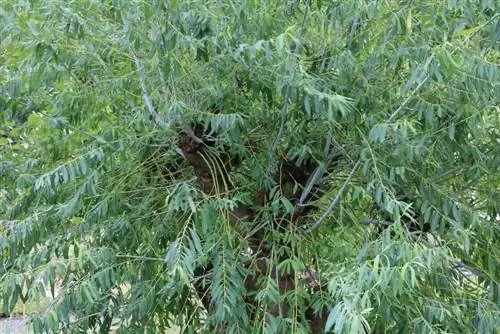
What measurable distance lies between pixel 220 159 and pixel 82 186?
23.9 inches

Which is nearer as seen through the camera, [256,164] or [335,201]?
[335,201]

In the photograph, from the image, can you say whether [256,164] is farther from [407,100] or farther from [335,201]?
[407,100]

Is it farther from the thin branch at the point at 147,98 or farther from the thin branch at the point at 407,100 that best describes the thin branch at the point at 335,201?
the thin branch at the point at 147,98

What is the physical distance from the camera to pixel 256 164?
114 inches

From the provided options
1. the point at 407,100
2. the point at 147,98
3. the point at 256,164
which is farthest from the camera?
the point at 256,164

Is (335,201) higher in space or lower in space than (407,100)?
lower

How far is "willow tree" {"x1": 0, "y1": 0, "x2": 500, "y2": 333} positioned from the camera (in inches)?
92.0

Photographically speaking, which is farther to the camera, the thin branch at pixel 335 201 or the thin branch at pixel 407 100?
the thin branch at pixel 335 201

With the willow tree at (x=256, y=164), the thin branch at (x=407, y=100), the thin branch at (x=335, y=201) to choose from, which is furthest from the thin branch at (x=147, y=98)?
the thin branch at (x=407, y=100)

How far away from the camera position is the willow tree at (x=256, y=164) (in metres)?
2.34

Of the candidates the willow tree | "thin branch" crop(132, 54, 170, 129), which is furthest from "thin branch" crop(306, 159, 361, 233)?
"thin branch" crop(132, 54, 170, 129)

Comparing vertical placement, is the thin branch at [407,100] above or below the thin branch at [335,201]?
above

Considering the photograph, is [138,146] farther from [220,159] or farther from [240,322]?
[240,322]

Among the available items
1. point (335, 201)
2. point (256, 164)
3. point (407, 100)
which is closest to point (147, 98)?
point (256, 164)
